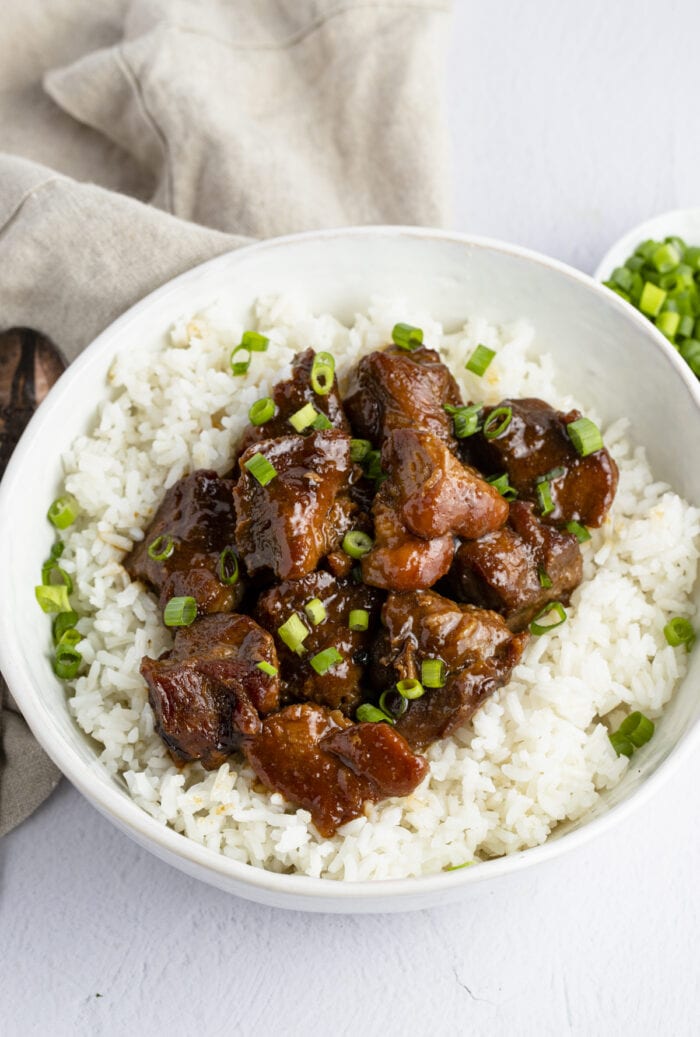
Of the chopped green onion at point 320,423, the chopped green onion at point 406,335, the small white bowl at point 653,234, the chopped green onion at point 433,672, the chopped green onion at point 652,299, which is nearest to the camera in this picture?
the chopped green onion at point 433,672

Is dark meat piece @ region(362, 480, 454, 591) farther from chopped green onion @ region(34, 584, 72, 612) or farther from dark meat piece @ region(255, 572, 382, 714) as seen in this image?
chopped green onion @ region(34, 584, 72, 612)

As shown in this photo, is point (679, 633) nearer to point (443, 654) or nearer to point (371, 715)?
point (443, 654)

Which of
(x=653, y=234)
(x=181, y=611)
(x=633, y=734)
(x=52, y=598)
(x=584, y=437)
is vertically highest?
(x=653, y=234)

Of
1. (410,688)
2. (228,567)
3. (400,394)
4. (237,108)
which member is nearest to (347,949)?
(410,688)

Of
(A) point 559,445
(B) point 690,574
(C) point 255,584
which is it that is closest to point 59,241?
(C) point 255,584

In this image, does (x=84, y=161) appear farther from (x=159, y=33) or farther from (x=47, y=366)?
(x=47, y=366)

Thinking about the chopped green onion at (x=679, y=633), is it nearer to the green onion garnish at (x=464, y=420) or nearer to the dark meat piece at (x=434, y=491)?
the dark meat piece at (x=434, y=491)

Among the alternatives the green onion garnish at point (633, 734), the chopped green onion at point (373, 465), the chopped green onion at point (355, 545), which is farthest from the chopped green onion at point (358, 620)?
the green onion garnish at point (633, 734)
